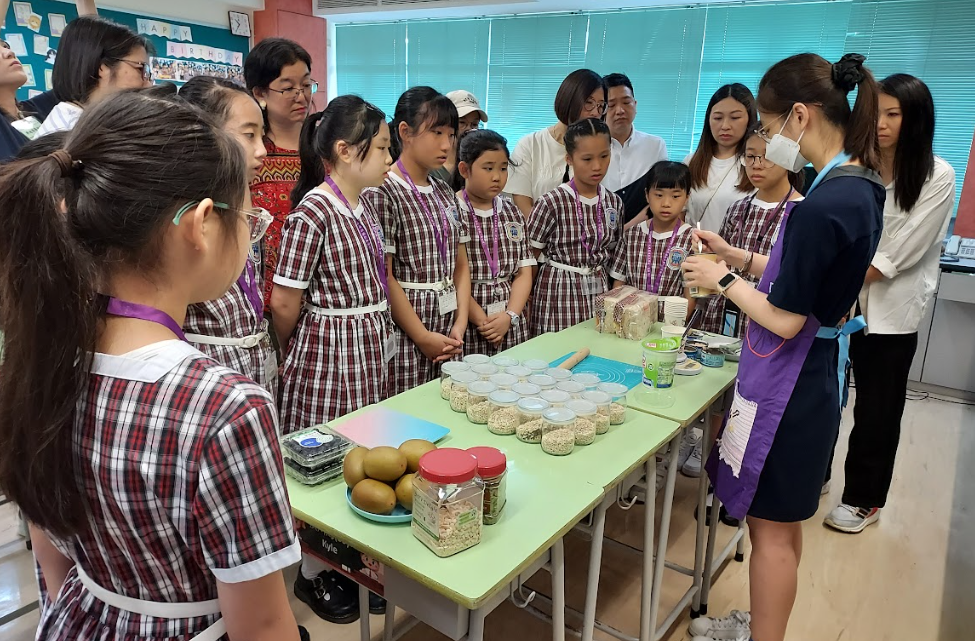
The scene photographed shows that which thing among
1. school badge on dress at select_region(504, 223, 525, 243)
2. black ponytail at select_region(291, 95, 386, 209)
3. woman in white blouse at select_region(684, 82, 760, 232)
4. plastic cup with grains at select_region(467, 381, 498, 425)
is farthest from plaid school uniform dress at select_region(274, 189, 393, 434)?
woman in white blouse at select_region(684, 82, 760, 232)

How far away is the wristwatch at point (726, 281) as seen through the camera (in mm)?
1645

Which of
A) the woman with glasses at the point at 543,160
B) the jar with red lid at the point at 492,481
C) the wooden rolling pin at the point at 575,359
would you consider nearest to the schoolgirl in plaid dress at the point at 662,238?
the woman with glasses at the point at 543,160

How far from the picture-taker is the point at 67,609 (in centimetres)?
87

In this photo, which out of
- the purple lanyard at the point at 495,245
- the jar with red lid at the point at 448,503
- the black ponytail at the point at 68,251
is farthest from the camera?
the purple lanyard at the point at 495,245

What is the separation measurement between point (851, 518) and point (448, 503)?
2.34 meters

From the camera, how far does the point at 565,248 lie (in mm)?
2764

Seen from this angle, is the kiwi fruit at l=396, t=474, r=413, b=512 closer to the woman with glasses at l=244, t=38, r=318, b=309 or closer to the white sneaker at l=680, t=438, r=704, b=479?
the woman with glasses at l=244, t=38, r=318, b=309

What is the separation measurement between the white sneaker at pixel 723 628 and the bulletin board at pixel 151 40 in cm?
421

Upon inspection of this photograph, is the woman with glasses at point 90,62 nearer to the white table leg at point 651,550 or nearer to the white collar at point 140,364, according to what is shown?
the white collar at point 140,364

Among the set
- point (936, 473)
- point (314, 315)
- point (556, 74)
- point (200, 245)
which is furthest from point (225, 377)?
point (556, 74)

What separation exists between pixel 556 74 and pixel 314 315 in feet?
15.2

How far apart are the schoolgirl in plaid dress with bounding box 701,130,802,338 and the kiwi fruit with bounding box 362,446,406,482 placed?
1687 millimetres

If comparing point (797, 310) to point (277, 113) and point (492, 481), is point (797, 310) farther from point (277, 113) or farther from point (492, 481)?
point (277, 113)

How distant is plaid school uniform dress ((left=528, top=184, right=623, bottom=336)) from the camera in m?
2.75
